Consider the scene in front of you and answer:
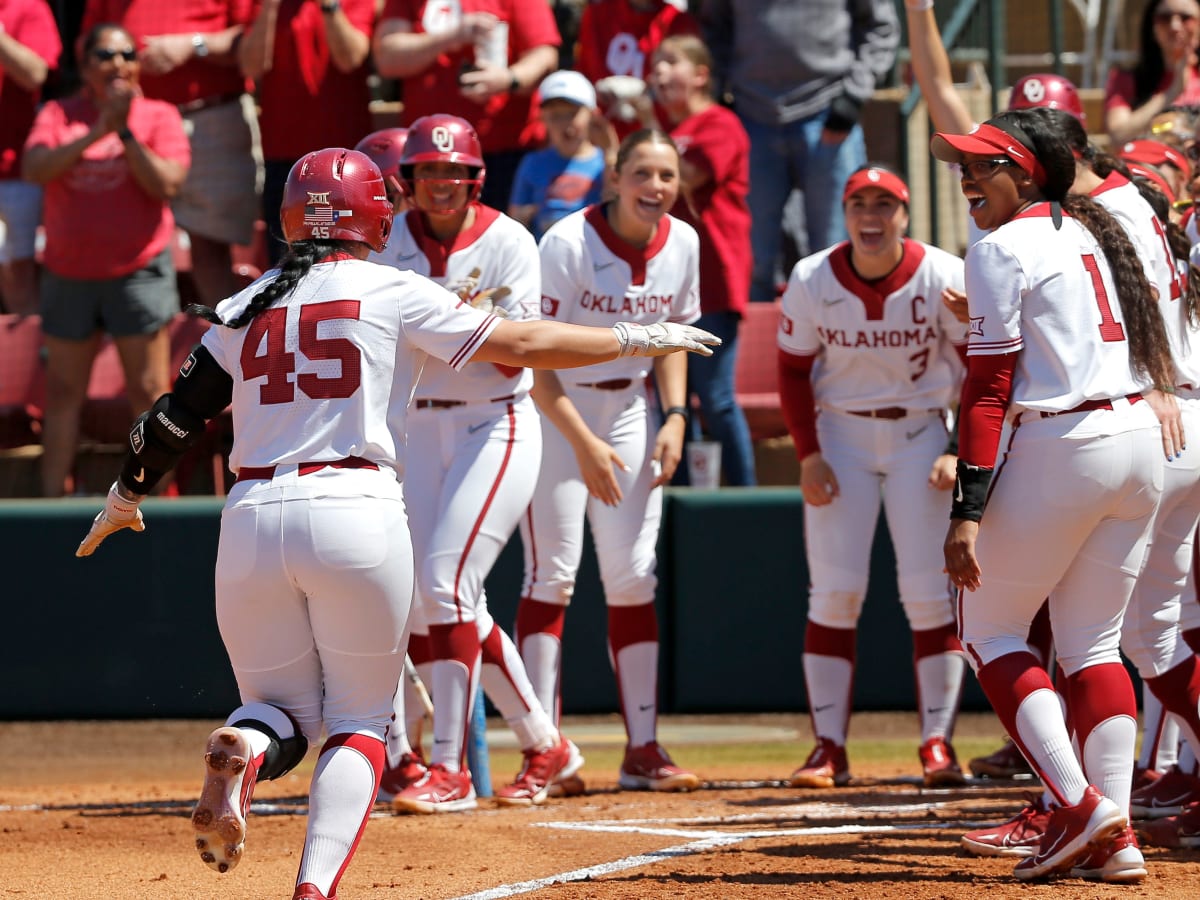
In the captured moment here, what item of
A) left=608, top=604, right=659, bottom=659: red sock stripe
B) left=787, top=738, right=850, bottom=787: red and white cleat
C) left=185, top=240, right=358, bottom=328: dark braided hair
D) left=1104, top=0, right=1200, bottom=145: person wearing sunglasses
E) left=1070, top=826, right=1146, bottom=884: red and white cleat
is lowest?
left=787, top=738, right=850, bottom=787: red and white cleat

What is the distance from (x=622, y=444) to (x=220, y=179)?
12.8 ft

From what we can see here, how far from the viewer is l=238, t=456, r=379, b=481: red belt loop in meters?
4.39

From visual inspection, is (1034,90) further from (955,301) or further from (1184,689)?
(1184,689)

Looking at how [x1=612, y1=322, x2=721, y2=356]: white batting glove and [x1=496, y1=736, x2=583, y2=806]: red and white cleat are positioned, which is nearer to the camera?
[x1=612, y1=322, x2=721, y2=356]: white batting glove

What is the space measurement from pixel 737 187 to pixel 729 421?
4.14 feet

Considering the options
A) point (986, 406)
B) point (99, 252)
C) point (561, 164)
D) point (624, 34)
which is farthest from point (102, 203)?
point (986, 406)

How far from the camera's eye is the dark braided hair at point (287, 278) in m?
4.46

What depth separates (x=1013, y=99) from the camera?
752cm

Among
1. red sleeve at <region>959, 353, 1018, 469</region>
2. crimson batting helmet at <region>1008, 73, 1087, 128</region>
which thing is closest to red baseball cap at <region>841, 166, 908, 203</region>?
crimson batting helmet at <region>1008, 73, 1087, 128</region>

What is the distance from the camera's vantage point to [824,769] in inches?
286

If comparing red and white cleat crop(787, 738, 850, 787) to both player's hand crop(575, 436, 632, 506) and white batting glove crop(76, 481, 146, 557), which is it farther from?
white batting glove crop(76, 481, 146, 557)

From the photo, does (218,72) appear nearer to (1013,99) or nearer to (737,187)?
(737,187)

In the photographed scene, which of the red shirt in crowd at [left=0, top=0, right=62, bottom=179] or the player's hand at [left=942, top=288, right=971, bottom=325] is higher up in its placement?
the red shirt in crowd at [left=0, top=0, right=62, bottom=179]

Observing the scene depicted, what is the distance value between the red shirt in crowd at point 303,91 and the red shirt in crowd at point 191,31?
25 centimetres
